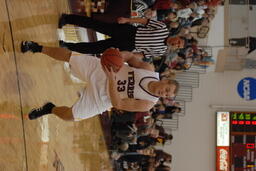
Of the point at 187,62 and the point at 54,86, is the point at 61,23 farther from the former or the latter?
the point at 187,62

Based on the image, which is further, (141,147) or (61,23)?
(141,147)

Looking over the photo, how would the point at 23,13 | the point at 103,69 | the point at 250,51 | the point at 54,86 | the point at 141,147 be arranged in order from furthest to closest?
the point at 250,51 < the point at 141,147 < the point at 54,86 < the point at 23,13 < the point at 103,69

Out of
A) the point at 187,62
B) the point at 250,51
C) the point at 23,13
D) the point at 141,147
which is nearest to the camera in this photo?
the point at 23,13

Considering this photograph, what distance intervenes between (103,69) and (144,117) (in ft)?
15.2

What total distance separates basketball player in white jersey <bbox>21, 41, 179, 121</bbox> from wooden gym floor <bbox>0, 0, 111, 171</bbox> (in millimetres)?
218

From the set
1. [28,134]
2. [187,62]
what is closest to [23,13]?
[28,134]

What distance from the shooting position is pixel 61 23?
483 cm

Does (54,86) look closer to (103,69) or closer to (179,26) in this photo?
(103,69)

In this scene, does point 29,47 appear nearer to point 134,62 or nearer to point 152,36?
point 134,62

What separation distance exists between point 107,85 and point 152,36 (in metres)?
1.00

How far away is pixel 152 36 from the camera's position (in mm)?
4242

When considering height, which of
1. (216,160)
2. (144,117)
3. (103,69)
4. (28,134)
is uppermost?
(103,69)

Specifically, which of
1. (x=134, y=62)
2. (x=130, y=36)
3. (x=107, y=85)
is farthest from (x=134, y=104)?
(x=130, y=36)

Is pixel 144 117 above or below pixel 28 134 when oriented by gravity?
below
